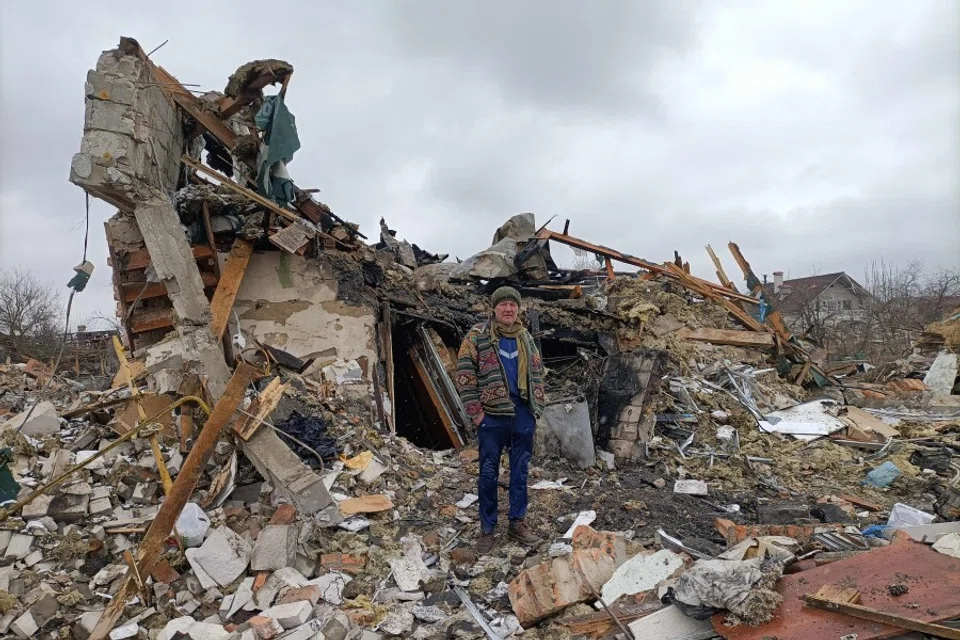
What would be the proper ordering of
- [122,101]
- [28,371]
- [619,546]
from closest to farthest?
[619,546], [122,101], [28,371]

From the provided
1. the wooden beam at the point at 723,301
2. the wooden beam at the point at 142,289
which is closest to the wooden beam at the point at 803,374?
the wooden beam at the point at 723,301

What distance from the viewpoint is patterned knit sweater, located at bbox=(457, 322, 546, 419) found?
3.78 meters

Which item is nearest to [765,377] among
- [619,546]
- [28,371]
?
[619,546]

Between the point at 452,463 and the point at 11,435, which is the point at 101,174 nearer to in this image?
the point at 11,435

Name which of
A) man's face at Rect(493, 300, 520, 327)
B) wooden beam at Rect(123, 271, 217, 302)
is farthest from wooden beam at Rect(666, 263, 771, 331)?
wooden beam at Rect(123, 271, 217, 302)

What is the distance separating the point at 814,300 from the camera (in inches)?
877

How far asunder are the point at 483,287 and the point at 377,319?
9.10 ft

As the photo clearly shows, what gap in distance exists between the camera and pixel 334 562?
3594 millimetres

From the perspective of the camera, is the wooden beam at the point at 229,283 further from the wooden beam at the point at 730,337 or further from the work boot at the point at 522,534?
the wooden beam at the point at 730,337

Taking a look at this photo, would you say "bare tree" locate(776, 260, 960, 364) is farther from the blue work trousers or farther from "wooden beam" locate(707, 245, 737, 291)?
the blue work trousers

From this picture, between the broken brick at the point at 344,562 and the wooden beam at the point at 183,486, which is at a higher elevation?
the wooden beam at the point at 183,486

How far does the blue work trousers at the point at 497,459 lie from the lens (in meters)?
3.86

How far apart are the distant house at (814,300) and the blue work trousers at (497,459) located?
8692 millimetres

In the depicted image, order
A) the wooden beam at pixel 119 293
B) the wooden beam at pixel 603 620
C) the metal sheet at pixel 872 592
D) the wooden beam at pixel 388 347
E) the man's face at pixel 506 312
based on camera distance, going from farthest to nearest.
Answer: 1. the wooden beam at pixel 388 347
2. the wooden beam at pixel 119 293
3. the man's face at pixel 506 312
4. the wooden beam at pixel 603 620
5. the metal sheet at pixel 872 592
